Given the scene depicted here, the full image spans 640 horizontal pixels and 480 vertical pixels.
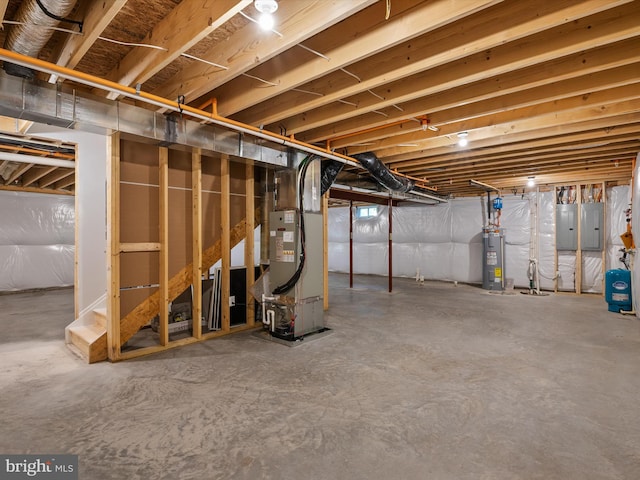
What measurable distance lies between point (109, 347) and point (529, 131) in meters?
4.77

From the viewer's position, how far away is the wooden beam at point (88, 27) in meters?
1.67

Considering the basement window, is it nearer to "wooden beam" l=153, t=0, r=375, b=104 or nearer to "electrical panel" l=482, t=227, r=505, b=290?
"electrical panel" l=482, t=227, r=505, b=290

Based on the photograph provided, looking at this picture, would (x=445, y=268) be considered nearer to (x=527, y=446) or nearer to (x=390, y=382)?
(x=390, y=382)

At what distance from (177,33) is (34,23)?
2.20ft

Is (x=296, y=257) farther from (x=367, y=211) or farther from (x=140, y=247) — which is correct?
(x=367, y=211)

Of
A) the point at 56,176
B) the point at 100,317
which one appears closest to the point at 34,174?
the point at 56,176

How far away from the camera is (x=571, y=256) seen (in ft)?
22.3

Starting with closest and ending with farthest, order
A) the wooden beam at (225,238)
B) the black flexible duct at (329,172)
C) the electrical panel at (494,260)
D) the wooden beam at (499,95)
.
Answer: the wooden beam at (499,95) < the wooden beam at (225,238) < the black flexible duct at (329,172) < the electrical panel at (494,260)

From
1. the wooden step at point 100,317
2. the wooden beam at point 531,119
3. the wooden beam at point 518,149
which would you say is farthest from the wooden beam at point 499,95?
the wooden step at point 100,317

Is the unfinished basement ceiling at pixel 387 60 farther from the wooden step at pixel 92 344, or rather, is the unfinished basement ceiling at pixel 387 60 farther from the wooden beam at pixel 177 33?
the wooden step at pixel 92 344

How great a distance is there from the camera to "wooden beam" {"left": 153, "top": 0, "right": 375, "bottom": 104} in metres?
1.75

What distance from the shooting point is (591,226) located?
646 cm

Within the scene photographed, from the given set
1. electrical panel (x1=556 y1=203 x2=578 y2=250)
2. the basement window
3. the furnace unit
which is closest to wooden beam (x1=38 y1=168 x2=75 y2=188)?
the furnace unit

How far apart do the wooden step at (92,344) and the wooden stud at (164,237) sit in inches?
20.2
